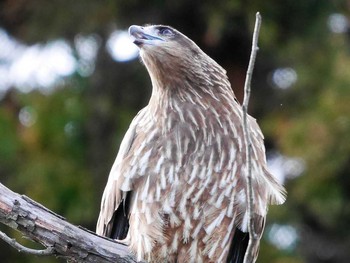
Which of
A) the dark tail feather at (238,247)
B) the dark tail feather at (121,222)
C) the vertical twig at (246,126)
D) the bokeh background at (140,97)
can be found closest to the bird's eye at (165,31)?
the dark tail feather at (121,222)

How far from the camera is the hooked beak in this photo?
6395 mm

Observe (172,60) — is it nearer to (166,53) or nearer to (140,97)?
(166,53)

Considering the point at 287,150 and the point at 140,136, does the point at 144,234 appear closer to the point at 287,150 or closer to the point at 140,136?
the point at 140,136

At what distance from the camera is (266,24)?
33.9ft

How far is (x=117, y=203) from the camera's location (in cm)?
643

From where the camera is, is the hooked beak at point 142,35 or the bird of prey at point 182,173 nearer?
the bird of prey at point 182,173

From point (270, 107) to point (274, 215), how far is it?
1130 millimetres

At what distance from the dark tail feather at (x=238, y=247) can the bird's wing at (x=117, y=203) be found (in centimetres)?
Result: 59

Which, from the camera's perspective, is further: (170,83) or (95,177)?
(95,177)

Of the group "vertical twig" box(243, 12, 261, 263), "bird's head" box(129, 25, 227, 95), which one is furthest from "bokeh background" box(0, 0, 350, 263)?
"vertical twig" box(243, 12, 261, 263)

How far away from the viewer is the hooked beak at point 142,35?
21.0 ft

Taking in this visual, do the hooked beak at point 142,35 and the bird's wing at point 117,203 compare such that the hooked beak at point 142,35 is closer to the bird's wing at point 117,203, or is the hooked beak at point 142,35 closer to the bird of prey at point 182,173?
the bird of prey at point 182,173

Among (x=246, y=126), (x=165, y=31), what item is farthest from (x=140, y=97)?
(x=246, y=126)

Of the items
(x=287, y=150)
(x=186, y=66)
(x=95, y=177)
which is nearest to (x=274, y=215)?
(x=287, y=150)
